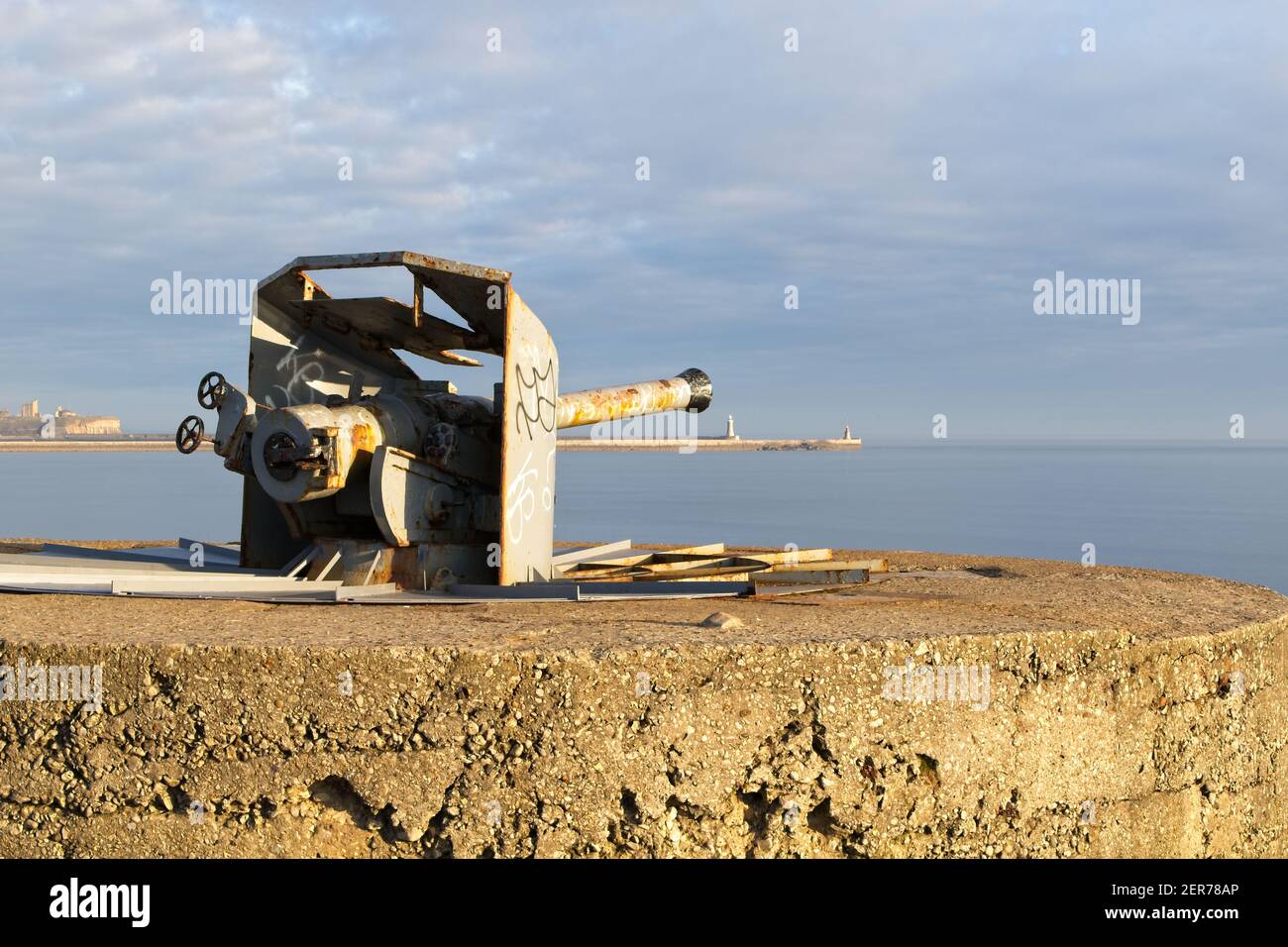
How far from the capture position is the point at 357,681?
540 cm

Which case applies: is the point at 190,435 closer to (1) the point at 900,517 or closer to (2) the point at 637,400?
(2) the point at 637,400

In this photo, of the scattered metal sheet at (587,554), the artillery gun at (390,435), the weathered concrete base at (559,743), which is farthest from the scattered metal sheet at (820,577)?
the weathered concrete base at (559,743)

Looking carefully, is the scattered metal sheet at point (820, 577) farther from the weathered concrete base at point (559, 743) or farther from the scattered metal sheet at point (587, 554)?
the weathered concrete base at point (559, 743)

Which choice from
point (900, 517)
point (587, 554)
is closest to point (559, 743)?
point (587, 554)

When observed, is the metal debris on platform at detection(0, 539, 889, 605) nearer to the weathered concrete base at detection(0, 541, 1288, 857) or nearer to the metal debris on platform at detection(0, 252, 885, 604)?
the metal debris on platform at detection(0, 252, 885, 604)

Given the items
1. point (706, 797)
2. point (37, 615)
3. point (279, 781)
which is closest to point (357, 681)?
point (279, 781)

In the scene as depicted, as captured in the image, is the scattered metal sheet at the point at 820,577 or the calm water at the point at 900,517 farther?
the calm water at the point at 900,517

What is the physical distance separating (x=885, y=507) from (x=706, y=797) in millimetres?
46919

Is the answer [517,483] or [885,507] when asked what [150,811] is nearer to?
[517,483]

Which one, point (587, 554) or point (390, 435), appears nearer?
point (390, 435)

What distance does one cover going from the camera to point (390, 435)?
27.9 feet

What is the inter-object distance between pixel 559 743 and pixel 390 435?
3.71 metres

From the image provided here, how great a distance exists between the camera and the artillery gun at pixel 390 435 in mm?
8188

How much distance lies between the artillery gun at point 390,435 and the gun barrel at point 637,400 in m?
0.20
